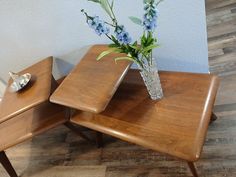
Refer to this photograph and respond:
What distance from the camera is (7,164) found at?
152cm

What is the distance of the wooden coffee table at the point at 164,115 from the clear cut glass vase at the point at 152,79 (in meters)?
0.03

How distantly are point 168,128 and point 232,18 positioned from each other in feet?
5.23

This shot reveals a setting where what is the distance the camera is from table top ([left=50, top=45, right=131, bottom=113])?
111 centimetres

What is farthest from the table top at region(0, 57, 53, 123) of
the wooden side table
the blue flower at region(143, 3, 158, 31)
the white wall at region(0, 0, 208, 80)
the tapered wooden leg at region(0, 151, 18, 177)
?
the blue flower at region(143, 3, 158, 31)

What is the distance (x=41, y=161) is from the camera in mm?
1676

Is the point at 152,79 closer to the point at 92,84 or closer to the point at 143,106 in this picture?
the point at 143,106

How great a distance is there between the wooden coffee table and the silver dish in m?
0.26

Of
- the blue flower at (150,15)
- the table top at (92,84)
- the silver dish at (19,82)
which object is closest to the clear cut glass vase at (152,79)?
the table top at (92,84)

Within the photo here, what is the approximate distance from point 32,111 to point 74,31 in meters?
0.51

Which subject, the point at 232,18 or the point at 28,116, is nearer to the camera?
the point at 28,116

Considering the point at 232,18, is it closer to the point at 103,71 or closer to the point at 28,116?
the point at 103,71

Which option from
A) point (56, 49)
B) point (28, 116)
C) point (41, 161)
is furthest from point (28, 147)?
point (56, 49)

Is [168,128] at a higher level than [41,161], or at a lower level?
higher

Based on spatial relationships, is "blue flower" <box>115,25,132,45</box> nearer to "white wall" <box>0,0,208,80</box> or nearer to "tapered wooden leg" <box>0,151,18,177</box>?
"white wall" <box>0,0,208,80</box>
